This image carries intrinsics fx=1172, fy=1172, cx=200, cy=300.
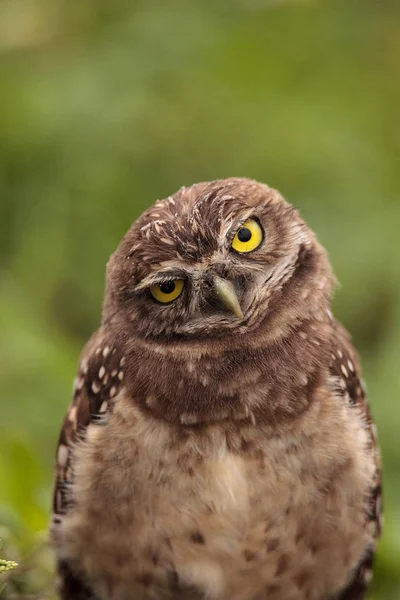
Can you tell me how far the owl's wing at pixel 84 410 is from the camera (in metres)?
3.77

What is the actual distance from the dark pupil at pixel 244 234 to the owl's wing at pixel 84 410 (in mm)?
556

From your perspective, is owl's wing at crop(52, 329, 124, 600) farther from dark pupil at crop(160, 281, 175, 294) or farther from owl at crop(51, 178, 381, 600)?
dark pupil at crop(160, 281, 175, 294)

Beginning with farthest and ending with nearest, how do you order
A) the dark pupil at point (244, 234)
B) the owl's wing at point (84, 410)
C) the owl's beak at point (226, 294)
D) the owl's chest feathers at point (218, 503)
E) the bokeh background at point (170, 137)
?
the bokeh background at point (170, 137) < the owl's wing at point (84, 410) < the owl's chest feathers at point (218, 503) < the dark pupil at point (244, 234) < the owl's beak at point (226, 294)

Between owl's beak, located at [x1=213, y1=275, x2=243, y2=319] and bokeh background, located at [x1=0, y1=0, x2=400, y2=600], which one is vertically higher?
bokeh background, located at [x1=0, y1=0, x2=400, y2=600]

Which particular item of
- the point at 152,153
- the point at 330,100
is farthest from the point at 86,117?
the point at 330,100

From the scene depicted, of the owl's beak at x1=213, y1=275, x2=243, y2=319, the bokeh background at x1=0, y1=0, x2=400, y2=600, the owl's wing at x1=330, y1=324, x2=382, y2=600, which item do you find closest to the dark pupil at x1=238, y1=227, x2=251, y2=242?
the owl's beak at x1=213, y1=275, x2=243, y2=319

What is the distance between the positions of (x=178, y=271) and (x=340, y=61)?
4693 mm

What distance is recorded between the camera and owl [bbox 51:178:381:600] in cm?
352

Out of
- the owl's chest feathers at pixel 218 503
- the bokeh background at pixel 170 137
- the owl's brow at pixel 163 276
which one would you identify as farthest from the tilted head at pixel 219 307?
the bokeh background at pixel 170 137

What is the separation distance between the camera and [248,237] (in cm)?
354

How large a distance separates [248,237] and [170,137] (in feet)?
12.0

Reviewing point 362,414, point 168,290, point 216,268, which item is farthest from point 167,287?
point 362,414

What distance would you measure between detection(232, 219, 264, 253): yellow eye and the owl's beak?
13cm

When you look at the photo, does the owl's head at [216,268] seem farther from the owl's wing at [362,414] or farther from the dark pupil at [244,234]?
the owl's wing at [362,414]
